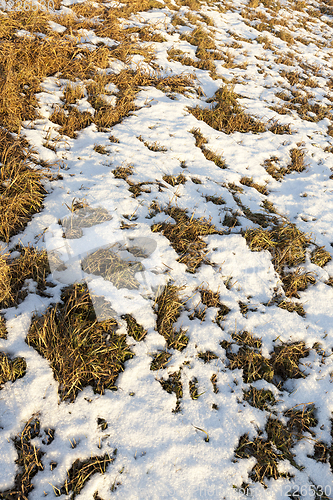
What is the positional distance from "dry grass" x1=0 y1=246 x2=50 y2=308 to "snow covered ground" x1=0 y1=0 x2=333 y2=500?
0.34 ft

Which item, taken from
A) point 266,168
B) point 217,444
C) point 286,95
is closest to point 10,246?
point 217,444

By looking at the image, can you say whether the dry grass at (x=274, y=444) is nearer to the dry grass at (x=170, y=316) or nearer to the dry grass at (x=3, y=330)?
the dry grass at (x=170, y=316)

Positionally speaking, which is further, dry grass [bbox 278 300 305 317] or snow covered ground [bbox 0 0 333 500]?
dry grass [bbox 278 300 305 317]

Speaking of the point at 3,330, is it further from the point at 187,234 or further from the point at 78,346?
the point at 187,234

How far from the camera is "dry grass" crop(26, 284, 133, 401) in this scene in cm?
215

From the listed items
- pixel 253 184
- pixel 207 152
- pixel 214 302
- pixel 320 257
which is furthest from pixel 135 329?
pixel 207 152

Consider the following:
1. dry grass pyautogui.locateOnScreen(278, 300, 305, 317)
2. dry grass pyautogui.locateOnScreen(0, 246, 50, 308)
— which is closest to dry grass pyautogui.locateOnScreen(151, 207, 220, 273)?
dry grass pyautogui.locateOnScreen(278, 300, 305, 317)

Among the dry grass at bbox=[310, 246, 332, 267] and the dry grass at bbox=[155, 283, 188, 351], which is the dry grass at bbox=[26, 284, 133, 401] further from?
the dry grass at bbox=[310, 246, 332, 267]

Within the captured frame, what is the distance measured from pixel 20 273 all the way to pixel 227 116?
204 inches

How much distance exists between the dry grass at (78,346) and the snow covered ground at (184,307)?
3.1 inches

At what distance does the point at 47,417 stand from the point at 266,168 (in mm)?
5077

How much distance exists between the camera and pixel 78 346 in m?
2.22

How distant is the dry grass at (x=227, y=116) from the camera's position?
5.58 m

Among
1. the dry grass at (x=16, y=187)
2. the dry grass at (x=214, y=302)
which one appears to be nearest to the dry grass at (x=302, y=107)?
the dry grass at (x=214, y=302)
